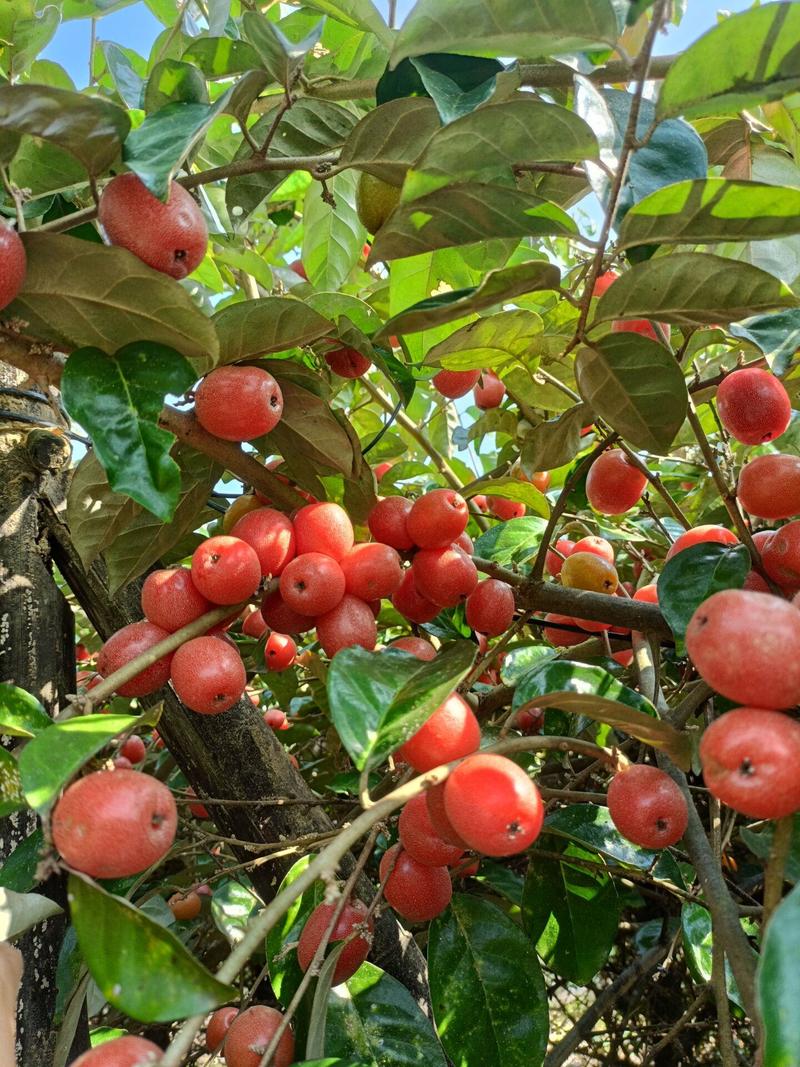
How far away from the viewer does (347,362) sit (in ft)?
4.15

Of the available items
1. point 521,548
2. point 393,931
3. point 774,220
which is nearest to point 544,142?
point 774,220

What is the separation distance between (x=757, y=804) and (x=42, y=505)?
3.94 feet

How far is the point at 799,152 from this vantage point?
122 centimetres

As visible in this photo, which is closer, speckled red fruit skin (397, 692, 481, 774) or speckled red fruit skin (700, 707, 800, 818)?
speckled red fruit skin (700, 707, 800, 818)

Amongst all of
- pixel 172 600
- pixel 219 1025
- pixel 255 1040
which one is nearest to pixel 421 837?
pixel 255 1040

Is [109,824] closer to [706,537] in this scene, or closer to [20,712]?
[20,712]

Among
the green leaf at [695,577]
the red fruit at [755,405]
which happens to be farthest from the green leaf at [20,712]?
the red fruit at [755,405]

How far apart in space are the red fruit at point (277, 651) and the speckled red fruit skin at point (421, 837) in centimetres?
73

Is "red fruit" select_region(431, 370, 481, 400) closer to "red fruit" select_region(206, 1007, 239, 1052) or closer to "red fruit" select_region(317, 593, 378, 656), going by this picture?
"red fruit" select_region(317, 593, 378, 656)

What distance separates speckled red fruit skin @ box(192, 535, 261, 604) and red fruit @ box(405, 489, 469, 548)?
0.24m

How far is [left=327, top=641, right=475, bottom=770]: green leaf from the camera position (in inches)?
27.8

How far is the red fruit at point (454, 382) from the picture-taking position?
151 cm

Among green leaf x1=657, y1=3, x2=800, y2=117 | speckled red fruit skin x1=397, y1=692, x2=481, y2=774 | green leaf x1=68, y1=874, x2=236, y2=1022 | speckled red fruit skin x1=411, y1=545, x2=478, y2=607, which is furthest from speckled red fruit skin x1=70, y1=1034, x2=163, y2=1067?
green leaf x1=657, y1=3, x2=800, y2=117

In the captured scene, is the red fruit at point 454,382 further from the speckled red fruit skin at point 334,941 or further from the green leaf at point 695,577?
the speckled red fruit skin at point 334,941
